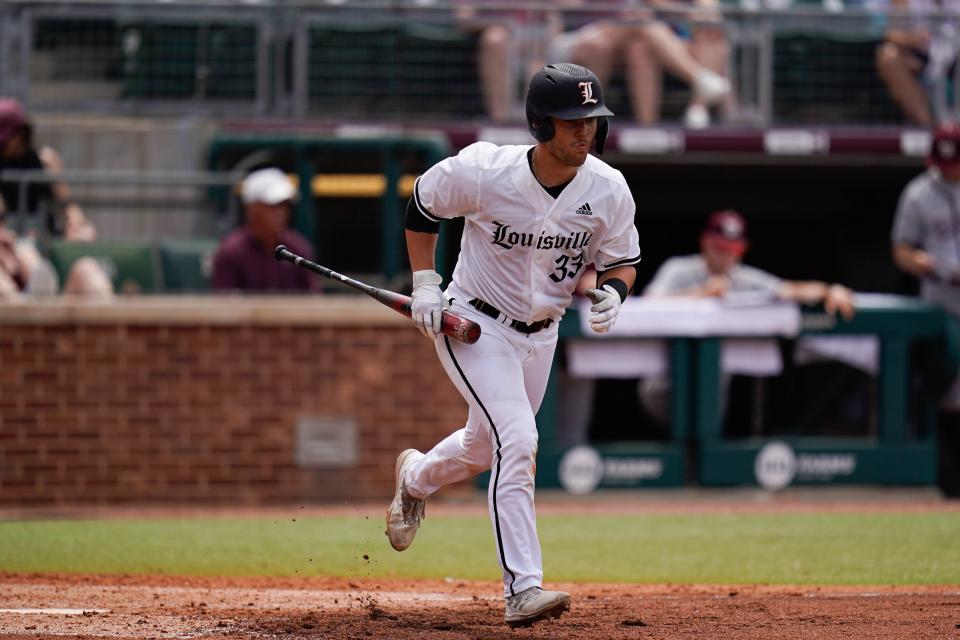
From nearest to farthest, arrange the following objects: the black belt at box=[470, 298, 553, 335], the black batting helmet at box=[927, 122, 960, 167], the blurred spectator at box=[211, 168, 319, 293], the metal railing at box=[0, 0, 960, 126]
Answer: the black belt at box=[470, 298, 553, 335] < the blurred spectator at box=[211, 168, 319, 293] < the black batting helmet at box=[927, 122, 960, 167] < the metal railing at box=[0, 0, 960, 126]

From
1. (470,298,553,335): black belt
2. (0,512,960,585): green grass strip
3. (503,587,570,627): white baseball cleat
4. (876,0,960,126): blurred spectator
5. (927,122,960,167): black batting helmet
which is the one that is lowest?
(0,512,960,585): green grass strip

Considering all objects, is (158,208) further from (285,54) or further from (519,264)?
(519,264)

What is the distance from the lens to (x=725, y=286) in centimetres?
997

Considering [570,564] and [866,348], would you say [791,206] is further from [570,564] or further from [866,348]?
[570,564]

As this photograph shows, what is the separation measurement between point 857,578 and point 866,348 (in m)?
3.61

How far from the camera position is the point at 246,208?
9.62 m

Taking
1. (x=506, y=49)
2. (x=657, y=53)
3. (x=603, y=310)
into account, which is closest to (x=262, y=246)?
(x=506, y=49)

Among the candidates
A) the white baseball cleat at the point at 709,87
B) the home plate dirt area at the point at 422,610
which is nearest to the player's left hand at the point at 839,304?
the white baseball cleat at the point at 709,87

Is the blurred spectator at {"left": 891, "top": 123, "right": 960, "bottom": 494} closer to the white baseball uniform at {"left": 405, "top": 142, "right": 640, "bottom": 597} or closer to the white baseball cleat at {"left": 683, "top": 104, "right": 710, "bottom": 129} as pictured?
→ the white baseball cleat at {"left": 683, "top": 104, "right": 710, "bottom": 129}

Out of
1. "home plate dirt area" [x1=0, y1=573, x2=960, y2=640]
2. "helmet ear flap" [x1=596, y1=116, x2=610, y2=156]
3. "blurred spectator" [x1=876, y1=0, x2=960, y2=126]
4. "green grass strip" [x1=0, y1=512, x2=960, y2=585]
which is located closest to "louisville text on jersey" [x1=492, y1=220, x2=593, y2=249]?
"helmet ear flap" [x1=596, y1=116, x2=610, y2=156]

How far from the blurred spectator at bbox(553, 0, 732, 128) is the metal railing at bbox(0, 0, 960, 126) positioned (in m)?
0.08

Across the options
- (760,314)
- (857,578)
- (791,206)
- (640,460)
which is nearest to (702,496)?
(640,460)

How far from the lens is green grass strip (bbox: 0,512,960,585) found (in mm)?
6863

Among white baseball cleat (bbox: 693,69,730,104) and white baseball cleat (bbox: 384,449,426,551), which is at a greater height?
white baseball cleat (bbox: 693,69,730,104)
